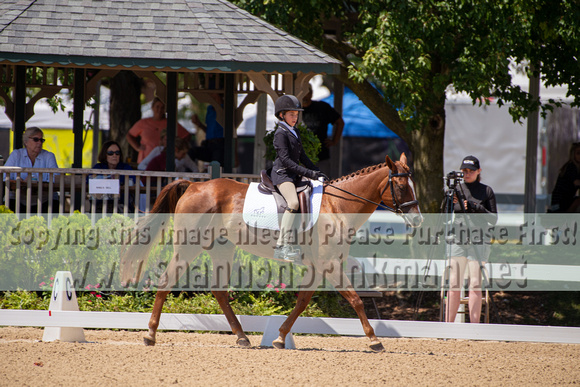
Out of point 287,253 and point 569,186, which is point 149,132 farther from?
point 569,186

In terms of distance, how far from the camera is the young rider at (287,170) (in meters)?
7.15

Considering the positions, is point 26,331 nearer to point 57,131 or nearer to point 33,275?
point 33,275

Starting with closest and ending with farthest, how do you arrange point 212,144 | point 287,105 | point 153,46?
point 287,105
point 153,46
point 212,144

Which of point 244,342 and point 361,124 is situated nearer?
point 244,342

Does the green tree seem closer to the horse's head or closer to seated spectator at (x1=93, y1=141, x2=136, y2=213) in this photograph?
the horse's head

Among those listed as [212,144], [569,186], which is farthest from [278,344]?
[569,186]

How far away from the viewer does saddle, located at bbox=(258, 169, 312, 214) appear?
7.28 m

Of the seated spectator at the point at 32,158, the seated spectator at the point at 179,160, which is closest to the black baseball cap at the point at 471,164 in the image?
the seated spectator at the point at 179,160

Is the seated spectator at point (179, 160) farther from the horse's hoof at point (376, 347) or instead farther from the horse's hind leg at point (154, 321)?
the horse's hoof at point (376, 347)

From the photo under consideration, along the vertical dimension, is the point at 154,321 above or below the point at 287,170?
below

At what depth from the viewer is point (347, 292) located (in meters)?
7.13

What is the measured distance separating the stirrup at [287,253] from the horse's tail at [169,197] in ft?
4.63

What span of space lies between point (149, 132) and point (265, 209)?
618cm

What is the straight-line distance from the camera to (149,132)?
510 inches
